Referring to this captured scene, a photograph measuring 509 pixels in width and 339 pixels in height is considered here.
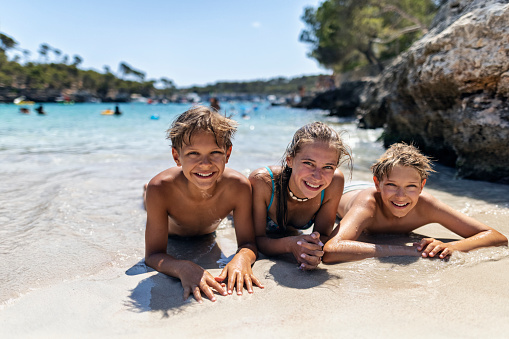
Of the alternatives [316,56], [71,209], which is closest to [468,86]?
[71,209]

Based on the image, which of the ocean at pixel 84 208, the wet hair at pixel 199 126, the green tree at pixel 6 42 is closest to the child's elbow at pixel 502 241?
the ocean at pixel 84 208

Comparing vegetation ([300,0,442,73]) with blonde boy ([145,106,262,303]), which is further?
vegetation ([300,0,442,73])

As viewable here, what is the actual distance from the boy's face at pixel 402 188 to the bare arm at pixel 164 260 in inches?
63.8

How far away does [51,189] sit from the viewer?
4980mm

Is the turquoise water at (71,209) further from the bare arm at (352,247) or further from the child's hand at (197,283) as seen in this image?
the bare arm at (352,247)

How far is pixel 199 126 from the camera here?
2348 millimetres

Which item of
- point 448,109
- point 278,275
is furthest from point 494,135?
point 278,275

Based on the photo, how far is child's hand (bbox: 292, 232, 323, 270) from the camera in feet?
7.57

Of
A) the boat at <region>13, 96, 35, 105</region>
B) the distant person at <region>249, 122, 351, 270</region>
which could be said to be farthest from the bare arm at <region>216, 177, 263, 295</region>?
the boat at <region>13, 96, 35, 105</region>

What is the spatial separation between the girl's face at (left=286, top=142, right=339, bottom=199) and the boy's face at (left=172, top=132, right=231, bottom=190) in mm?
589

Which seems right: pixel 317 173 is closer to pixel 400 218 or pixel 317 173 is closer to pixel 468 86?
pixel 400 218

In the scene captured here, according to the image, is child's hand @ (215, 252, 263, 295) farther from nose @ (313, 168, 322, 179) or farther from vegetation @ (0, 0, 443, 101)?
vegetation @ (0, 0, 443, 101)

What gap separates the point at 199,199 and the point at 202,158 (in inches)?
21.2

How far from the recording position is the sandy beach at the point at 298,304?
A: 1644 mm
